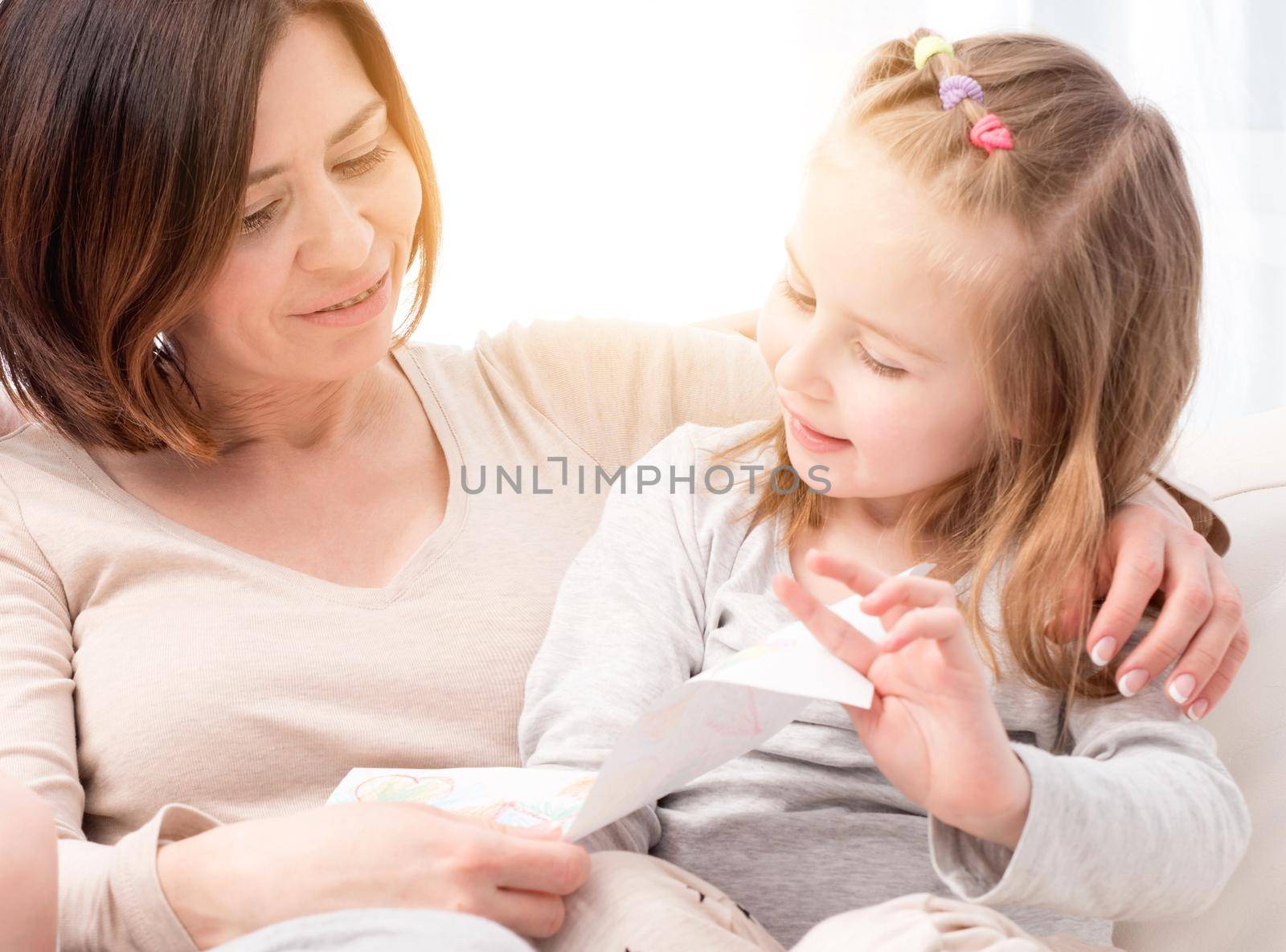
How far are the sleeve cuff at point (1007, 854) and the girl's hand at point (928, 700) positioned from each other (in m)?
0.01

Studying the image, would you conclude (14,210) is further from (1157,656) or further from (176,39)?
(1157,656)

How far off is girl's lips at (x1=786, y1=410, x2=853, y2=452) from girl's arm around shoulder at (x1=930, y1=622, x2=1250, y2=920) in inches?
11.7

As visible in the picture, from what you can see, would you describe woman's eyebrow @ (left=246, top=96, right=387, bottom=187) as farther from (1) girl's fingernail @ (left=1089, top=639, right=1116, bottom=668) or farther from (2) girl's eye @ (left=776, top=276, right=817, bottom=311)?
(1) girl's fingernail @ (left=1089, top=639, right=1116, bottom=668)

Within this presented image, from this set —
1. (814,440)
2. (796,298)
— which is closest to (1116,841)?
(814,440)

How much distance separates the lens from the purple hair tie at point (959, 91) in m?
1.09

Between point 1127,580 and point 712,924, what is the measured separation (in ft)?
1.37

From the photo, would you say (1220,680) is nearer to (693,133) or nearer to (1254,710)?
(1254,710)

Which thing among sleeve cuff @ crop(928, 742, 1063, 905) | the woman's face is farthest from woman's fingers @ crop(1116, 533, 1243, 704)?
the woman's face

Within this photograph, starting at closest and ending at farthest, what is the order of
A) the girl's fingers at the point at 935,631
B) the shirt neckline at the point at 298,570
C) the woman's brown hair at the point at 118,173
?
the girl's fingers at the point at 935,631 < the woman's brown hair at the point at 118,173 < the shirt neckline at the point at 298,570

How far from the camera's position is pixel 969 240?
3.41 ft

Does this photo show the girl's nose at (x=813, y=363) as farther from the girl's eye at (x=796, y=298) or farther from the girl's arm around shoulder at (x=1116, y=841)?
the girl's arm around shoulder at (x=1116, y=841)

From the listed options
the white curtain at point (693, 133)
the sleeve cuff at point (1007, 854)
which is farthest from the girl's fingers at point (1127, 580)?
the white curtain at point (693, 133)

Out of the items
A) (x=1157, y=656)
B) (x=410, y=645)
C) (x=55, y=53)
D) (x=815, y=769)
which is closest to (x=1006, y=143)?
(x=1157, y=656)

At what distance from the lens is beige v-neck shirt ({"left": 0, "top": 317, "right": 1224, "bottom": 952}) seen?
3.79 ft
